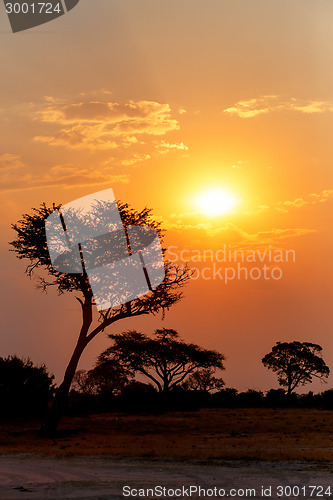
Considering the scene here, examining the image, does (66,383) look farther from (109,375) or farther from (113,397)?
(109,375)

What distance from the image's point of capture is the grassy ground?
25.0 metres

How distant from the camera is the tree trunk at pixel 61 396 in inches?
1377

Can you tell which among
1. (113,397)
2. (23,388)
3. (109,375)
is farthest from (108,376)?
(23,388)

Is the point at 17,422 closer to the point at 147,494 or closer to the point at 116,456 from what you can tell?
the point at 116,456

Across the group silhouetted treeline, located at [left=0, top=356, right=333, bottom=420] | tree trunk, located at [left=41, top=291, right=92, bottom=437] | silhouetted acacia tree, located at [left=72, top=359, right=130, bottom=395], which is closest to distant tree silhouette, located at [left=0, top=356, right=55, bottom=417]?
silhouetted treeline, located at [left=0, top=356, right=333, bottom=420]

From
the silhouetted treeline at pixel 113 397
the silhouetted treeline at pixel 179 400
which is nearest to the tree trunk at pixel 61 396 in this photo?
the silhouetted treeline at pixel 113 397

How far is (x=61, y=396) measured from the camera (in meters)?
35.2

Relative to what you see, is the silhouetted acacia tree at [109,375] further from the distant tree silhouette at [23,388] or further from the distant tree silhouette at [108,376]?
the distant tree silhouette at [23,388]

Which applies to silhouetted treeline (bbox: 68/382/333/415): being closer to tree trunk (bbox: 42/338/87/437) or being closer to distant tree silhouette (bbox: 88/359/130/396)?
distant tree silhouette (bbox: 88/359/130/396)

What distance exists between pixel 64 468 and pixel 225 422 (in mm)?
22516

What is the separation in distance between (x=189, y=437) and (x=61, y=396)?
7.72 m

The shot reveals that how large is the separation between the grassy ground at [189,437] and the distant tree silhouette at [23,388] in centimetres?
207

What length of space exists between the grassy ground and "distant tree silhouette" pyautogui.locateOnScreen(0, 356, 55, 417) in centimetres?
207

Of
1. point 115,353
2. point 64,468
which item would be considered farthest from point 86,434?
point 115,353
